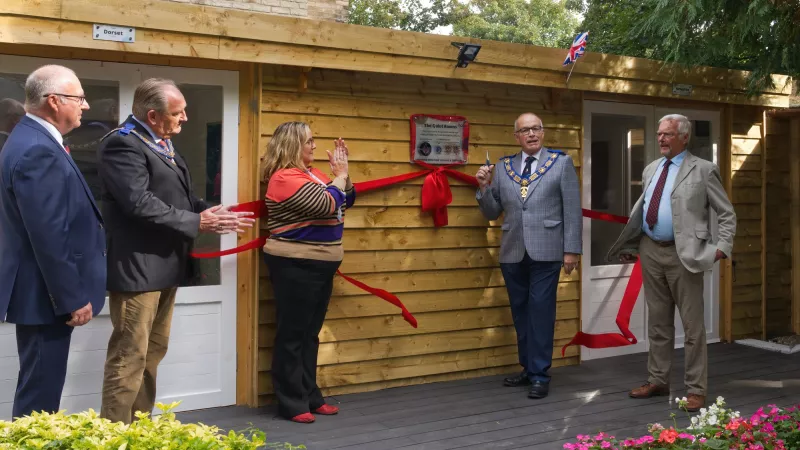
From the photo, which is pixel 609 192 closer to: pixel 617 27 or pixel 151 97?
pixel 151 97

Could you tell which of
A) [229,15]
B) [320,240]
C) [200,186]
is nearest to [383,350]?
[320,240]

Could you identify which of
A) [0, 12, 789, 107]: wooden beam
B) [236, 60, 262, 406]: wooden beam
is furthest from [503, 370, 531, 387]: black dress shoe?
[0, 12, 789, 107]: wooden beam

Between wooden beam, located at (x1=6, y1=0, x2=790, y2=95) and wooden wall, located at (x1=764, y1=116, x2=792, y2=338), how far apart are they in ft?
3.94

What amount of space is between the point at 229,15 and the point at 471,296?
2565 millimetres

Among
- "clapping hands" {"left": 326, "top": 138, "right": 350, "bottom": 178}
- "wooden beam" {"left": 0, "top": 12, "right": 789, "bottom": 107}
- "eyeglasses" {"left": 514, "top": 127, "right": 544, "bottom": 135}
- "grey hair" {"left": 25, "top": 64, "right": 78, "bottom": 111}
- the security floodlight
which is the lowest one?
"clapping hands" {"left": 326, "top": 138, "right": 350, "bottom": 178}

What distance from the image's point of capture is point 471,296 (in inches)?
238

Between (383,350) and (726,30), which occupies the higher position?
(726,30)

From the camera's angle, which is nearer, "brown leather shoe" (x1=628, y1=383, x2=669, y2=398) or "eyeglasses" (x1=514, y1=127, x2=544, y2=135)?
"brown leather shoe" (x1=628, y1=383, x2=669, y2=398)

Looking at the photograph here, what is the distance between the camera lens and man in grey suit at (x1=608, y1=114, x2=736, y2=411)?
5.12m

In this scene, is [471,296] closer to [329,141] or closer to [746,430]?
[329,141]

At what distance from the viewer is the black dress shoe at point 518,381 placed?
5797 millimetres

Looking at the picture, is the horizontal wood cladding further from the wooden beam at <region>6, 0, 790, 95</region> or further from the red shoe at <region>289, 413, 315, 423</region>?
the red shoe at <region>289, 413, 315, 423</region>

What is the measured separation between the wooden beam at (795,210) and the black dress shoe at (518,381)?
3359mm

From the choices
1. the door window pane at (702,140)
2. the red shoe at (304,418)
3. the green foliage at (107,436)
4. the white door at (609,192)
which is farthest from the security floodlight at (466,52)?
the green foliage at (107,436)
